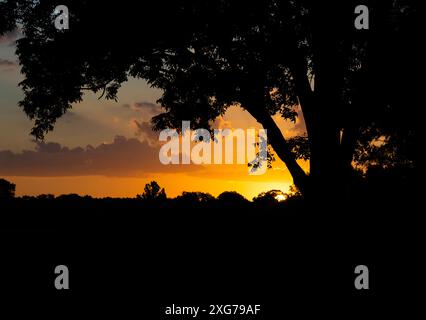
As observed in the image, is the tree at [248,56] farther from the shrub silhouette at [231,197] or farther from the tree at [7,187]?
the tree at [7,187]

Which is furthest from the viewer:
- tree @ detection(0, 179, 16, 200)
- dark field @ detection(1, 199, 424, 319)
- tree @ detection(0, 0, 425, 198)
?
tree @ detection(0, 179, 16, 200)

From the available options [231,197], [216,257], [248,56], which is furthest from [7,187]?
[248,56]

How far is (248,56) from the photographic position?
45.7 ft

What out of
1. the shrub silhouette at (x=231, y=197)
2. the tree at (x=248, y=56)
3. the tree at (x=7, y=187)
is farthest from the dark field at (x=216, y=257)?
the tree at (x=7, y=187)

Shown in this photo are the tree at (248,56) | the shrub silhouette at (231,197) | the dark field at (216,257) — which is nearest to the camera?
the dark field at (216,257)

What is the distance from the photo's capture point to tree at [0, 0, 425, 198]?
13.0 meters

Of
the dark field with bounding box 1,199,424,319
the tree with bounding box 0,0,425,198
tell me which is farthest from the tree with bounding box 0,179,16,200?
the tree with bounding box 0,0,425,198

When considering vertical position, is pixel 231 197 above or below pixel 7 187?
below

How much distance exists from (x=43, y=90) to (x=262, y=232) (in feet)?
28.5

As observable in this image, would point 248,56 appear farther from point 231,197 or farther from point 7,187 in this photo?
point 7,187

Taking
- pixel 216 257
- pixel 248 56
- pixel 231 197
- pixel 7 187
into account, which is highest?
pixel 248 56

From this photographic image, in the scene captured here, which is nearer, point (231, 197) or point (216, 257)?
point (216, 257)

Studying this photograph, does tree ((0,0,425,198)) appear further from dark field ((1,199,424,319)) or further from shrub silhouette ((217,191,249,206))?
shrub silhouette ((217,191,249,206))

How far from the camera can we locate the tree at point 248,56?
1302cm
